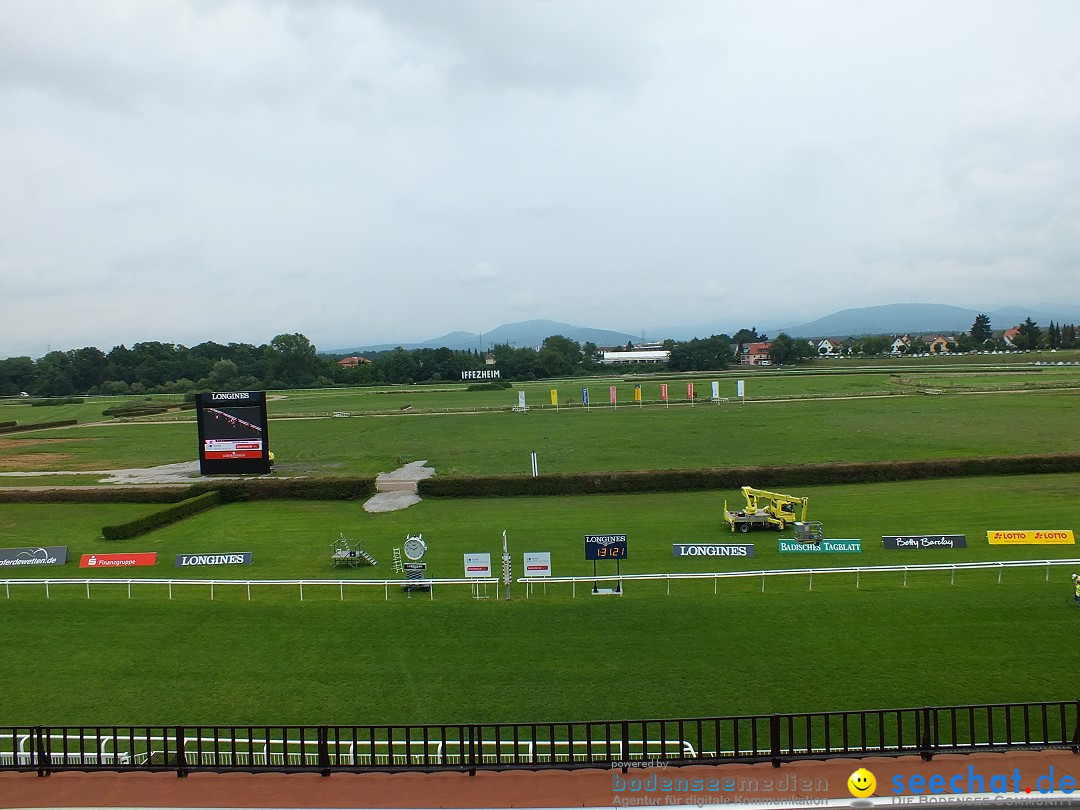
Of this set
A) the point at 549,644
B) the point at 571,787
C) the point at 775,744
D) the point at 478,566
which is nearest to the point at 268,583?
the point at 478,566

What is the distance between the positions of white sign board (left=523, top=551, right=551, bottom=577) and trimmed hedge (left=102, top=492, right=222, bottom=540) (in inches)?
726

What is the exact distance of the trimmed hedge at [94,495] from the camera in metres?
33.6

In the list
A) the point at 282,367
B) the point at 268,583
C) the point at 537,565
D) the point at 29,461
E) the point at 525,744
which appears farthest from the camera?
the point at 282,367

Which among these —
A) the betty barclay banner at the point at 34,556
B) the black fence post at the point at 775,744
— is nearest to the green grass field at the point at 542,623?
the betty barclay banner at the point at 34,556

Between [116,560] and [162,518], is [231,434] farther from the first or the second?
[116,560]

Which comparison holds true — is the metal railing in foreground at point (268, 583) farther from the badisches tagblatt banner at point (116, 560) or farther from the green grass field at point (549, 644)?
the badisches tagblatt banner at point (116, 560)

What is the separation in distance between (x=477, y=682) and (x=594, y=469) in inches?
964

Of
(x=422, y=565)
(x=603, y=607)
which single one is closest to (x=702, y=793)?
(x=603, y=607)

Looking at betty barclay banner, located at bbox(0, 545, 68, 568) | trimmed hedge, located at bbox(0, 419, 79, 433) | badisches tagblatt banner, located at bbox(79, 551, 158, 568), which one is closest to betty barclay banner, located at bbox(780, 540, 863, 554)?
badisches tagblatt banner, located at bbox(79, 551, 158, 568)

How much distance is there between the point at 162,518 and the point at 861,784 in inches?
1149

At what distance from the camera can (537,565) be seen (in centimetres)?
1827

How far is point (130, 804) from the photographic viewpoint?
8258 mm

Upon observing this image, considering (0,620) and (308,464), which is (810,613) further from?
(308,464)

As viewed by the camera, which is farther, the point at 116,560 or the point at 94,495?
the point at 94,495
